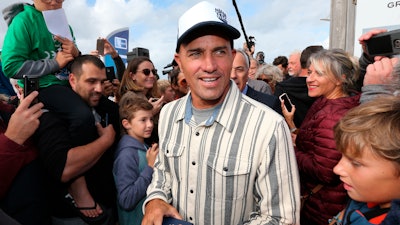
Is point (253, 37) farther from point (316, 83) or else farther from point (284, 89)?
point (316, 83)

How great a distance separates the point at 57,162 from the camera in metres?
2.01

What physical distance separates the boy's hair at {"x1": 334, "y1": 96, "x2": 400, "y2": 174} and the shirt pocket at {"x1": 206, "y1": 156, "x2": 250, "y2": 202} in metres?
0.45

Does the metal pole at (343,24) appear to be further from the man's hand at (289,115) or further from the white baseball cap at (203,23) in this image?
the white baseball cap at (203,23)

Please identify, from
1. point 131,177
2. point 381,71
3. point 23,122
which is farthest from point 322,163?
point 23,122

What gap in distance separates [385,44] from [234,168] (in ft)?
3.38

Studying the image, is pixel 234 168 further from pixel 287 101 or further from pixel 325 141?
pixel 287 101

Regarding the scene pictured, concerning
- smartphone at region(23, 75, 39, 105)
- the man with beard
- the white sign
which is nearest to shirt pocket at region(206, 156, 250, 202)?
the man with beard

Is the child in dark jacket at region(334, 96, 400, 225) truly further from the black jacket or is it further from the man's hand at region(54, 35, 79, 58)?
the black jacket

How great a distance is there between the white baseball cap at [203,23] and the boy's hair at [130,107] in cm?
139

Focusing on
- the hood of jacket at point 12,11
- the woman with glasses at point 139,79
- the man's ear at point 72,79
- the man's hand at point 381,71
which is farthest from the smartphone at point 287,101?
the hood of jacket at point 12,11

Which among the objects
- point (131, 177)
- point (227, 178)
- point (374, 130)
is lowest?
point (131, 177)

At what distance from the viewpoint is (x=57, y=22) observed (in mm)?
2418

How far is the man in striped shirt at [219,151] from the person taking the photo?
4.51ft

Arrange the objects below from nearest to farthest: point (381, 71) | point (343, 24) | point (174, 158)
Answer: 1. point (174, 158)
2. point (381, 71)
3. point (343, 24)
